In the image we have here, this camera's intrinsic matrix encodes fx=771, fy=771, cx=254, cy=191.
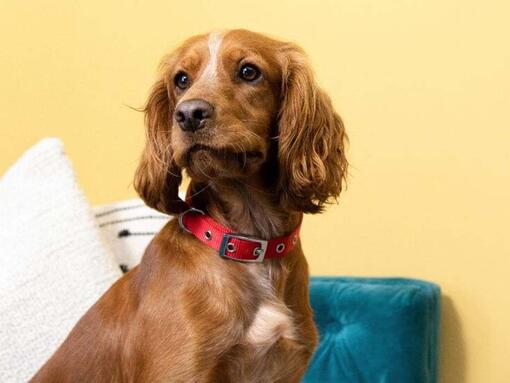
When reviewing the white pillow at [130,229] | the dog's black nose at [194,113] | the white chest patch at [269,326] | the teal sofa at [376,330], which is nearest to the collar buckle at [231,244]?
the white chest patch at [269,326]

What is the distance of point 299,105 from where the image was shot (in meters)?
1.59

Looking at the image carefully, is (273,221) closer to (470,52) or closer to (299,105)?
(299,105)

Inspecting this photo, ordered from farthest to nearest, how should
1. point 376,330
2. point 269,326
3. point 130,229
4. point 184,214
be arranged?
point 130,229, point 376,330, point 184,214, point 269,326

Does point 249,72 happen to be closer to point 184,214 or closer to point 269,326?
point 184,214

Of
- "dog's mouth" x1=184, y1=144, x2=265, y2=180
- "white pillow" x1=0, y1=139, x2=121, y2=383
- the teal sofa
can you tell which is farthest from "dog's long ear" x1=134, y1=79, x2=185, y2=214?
the teal sofa

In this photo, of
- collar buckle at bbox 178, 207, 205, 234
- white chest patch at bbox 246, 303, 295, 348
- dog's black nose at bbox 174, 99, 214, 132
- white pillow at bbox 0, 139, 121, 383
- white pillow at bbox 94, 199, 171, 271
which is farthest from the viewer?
white pillow at bbox 94, 199, 171, 271

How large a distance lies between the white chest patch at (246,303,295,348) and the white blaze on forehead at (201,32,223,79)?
0.48 m

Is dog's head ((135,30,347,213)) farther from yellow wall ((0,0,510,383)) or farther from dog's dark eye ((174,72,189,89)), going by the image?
yellow wall ((0,0,510,383))

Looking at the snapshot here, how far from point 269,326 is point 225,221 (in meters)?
0.24

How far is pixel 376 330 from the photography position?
7.36 ft

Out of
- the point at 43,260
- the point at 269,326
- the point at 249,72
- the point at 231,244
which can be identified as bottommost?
the point at 43,260

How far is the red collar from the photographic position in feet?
5.18

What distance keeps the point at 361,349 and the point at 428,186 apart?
0.53 meters

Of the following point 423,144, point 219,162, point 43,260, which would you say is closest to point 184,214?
point 219,162
